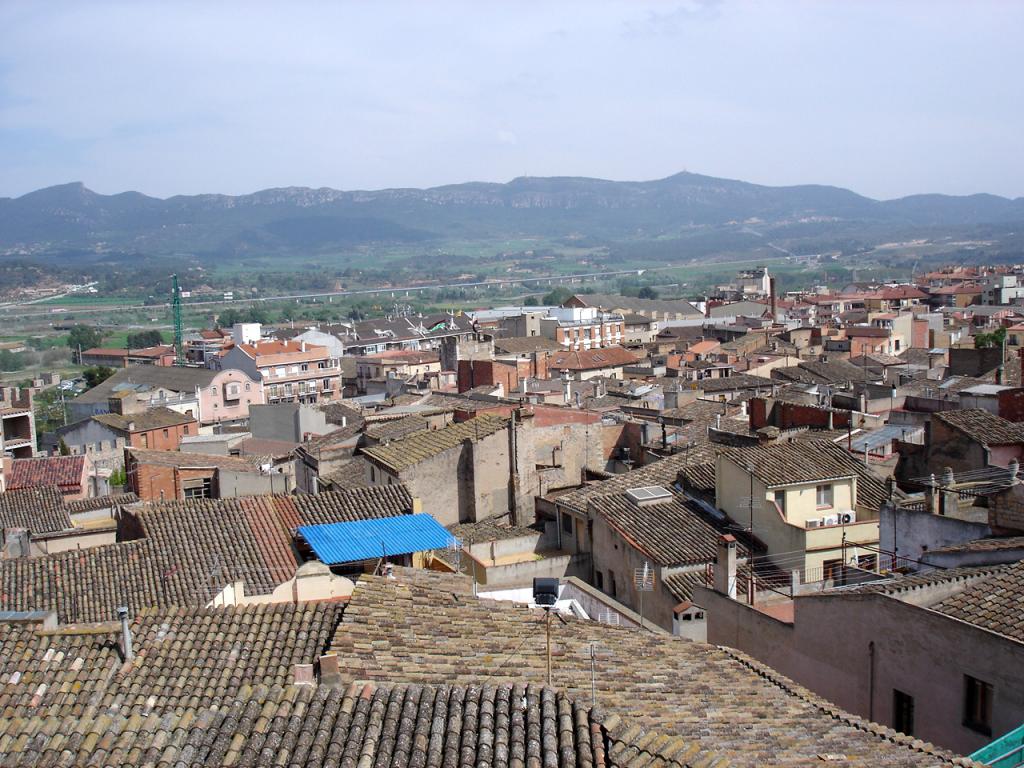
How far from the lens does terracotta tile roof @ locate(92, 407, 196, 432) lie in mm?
40750

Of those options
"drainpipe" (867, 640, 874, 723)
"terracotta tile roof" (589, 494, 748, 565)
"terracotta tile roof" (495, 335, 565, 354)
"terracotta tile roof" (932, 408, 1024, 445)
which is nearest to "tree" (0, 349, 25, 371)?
"terracotta tile roof" (495, 335, 565, 354)

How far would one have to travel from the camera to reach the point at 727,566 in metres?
12.9

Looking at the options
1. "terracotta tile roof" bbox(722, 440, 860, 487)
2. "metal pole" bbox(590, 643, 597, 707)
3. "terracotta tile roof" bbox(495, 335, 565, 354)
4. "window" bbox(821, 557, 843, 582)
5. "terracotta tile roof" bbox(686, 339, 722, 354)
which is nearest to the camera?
"metal pole" bbox(590, 643, 597, 707)

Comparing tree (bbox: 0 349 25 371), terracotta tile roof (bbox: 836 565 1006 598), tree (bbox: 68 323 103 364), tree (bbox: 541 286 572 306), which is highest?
terracotta tile roof (bbox: 836 565 1006 598)

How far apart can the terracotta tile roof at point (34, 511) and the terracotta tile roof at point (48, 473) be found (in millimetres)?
3608

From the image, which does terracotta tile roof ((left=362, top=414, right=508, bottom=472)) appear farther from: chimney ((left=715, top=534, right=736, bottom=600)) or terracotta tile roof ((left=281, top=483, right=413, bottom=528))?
chimney ((left=715, top=534, right=736, bottom=600))

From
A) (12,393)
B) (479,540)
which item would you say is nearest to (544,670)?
(479,540)

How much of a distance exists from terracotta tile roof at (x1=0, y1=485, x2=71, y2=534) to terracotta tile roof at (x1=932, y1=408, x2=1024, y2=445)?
16019mm

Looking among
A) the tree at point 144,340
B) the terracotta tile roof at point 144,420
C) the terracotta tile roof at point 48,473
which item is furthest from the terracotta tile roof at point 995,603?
the tree at point 144,340

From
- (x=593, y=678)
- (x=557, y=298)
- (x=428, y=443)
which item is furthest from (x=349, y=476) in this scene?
(x=557, y=298)

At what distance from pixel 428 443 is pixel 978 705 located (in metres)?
12.0

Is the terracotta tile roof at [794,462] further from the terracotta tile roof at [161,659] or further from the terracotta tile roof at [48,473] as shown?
the terracotta tile roof at [48,473]

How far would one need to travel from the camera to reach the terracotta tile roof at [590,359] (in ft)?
188

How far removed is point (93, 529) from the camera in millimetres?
18922
